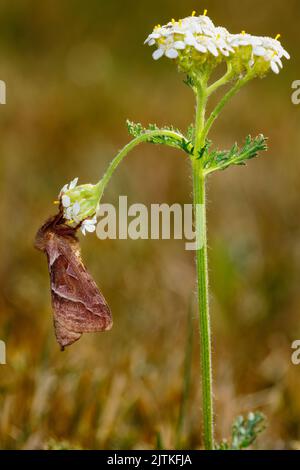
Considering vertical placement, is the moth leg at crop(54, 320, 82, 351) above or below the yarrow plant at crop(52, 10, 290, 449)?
below

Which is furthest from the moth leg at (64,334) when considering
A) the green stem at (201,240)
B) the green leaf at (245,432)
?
the green leaf at (245,432)

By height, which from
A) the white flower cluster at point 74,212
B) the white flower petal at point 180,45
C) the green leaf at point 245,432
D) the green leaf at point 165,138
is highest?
the white flower petal at point 180,45

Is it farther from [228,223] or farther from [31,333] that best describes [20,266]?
[228,223]

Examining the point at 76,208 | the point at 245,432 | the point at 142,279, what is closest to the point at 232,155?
the point at 76,208

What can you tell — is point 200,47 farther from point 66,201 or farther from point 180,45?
point 66,201

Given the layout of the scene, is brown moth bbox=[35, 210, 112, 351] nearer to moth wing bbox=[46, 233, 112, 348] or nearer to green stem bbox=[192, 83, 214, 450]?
moth wing bbox=[46, 233, 112, 348]

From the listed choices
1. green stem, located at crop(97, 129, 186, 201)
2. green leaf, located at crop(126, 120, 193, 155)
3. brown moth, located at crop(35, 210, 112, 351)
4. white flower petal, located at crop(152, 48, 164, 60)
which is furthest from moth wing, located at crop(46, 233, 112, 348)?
white flower petal, located at crop(152, 48, 164, 60)

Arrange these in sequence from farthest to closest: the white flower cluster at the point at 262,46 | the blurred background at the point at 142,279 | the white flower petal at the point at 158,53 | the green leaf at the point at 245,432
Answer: the blurred background at the point at 142,279 → the green leaf at the point at 245,432 → the white flower cluster at the point at 262,46 → the white flower petal at the point at 158,53

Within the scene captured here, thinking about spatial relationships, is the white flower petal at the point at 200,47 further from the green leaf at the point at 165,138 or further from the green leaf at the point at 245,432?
the green leaf at the point at 245,432
